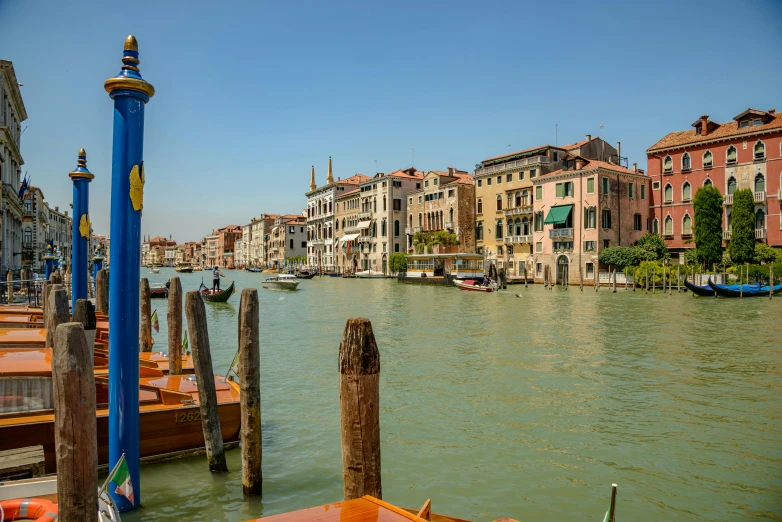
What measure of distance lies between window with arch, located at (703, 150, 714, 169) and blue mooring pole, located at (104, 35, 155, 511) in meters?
35.9

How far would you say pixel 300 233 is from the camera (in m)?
86.4

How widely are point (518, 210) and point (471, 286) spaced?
10.6 meters

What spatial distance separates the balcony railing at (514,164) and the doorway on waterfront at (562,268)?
712 centimetres

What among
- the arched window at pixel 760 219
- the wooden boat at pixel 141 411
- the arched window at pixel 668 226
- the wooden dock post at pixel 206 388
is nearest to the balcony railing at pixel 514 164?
the arched window at pixel 668 226

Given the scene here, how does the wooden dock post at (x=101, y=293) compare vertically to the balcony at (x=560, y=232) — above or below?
below

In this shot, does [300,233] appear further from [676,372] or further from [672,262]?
[676,372]

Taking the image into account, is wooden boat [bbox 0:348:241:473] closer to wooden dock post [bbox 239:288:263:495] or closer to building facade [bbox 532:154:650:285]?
wooden dock post [bbox 239:288:263:495]

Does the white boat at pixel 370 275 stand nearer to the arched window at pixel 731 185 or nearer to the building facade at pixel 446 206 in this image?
the building facade at pixel 446 206

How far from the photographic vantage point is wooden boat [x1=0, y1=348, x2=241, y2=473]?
462 cm

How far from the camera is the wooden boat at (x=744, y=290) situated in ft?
83.0

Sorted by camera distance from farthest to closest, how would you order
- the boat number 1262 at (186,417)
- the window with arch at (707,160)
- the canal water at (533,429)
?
Answer: 1. the window with arch at (707,160)
2. the boat number 1262 at (186,417)
3. the canal water at (533,429)

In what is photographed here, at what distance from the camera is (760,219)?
98.9 feet

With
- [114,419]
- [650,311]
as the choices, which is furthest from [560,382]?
[650,311]

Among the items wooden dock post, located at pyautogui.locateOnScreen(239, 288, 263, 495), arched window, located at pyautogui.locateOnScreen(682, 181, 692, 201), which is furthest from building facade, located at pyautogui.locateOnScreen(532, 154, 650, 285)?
wooden dock post, located at pyautogui.locateOnScreen(239, 288, 263, 495)
